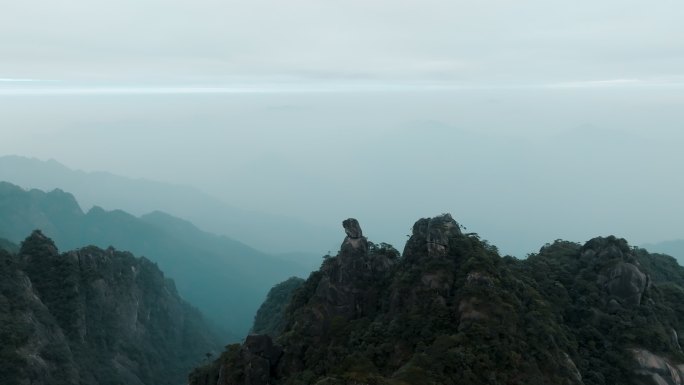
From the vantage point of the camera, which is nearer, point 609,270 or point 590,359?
point 590,359

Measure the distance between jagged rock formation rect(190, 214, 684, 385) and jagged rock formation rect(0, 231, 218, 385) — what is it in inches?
954

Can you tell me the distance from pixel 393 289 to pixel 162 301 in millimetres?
85949

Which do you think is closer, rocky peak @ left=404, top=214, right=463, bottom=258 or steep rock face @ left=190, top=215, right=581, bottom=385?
steep rock face @ left=190, top=215, right=581, bottom=385

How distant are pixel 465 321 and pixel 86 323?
213ft

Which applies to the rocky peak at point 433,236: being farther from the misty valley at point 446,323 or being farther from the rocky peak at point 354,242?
the rocky peak at point 354,242

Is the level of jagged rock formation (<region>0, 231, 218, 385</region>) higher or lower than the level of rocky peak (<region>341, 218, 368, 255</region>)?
lower

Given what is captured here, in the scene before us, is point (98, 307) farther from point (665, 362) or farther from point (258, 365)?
point (665, 362)

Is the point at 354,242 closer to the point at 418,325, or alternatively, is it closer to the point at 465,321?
the point at 418,325

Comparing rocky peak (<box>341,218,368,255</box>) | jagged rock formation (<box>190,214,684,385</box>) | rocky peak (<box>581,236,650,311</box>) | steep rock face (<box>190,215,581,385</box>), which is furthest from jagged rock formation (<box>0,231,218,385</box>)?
rocky peak (<box>581,236,650,311</box>)

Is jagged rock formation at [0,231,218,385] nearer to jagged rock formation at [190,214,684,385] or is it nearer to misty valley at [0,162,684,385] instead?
misty valley at [0,162,684,385]

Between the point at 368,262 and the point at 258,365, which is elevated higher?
the point at 368,262

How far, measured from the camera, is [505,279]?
42094 millimetres

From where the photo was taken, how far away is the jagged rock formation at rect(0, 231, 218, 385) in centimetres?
6184

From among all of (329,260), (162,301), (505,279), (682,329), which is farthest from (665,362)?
(162,301)
